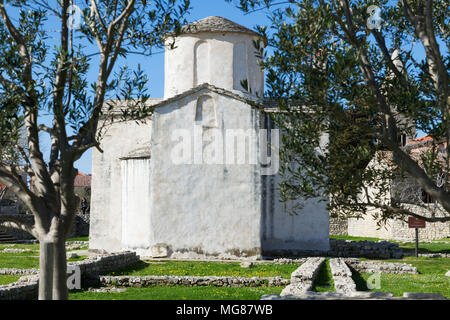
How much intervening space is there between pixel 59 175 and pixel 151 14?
2.68 metres

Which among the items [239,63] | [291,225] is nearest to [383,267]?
[291,225]

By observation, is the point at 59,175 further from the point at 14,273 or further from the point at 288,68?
the point at 14,273

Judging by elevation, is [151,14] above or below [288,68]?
above

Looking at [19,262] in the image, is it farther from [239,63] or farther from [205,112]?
[239,63]

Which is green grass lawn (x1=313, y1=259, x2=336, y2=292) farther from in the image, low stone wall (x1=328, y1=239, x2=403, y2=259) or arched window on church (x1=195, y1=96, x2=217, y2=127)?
arched window on church (x1=195, y1=96, x2=217, y2=127)

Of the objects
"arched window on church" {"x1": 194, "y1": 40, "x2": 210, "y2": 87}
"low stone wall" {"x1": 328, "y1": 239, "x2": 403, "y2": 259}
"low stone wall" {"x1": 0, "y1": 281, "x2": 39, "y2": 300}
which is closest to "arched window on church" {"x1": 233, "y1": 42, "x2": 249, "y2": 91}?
"arched window on church" {"x1": 194, "y1": 40, "x2": 210, "y2": 87}

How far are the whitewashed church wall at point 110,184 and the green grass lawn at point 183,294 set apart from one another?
1013 cm

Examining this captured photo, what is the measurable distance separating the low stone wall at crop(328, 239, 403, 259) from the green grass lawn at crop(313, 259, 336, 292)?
16.1ft

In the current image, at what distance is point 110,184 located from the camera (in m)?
21.6

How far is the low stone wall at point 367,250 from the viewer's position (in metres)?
19.8

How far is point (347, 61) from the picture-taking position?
262 inches

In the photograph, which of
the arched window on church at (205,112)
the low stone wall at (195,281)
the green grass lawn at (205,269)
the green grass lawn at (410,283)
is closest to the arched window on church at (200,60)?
the arched window on church at (205,112)

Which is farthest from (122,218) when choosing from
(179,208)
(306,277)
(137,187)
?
(306,277)

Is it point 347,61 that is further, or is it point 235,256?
point 235,256
